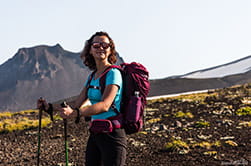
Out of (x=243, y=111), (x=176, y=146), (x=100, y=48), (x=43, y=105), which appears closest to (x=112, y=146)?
(x=43, y=105)

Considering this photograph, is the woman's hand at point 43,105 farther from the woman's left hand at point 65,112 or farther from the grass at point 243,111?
the grass at point 243,111

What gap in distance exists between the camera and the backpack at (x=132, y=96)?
3492mm

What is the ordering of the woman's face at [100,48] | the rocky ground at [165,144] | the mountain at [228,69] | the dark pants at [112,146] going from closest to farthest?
the dark pants at [112,146], the woman's face at [100,48], the rocky ground at [165,144], the mountain at [228,69]

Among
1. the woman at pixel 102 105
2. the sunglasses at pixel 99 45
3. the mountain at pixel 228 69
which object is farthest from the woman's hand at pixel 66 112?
the mountain at pixel 228 69

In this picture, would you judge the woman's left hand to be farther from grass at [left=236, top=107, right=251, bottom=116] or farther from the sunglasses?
grass at [left=236, top=107, right=251, bottom=116]

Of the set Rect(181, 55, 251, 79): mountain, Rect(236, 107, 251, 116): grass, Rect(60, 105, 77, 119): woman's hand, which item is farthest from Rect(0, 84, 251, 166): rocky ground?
Rect(181, 55, 251, 79): mountain

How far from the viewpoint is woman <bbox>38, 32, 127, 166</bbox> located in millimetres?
3264

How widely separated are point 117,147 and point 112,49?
117 cm

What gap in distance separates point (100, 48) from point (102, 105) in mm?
769

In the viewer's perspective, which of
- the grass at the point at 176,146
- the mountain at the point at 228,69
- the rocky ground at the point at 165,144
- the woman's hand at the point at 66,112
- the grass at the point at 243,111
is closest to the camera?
the woman's hand at the point at 66,112

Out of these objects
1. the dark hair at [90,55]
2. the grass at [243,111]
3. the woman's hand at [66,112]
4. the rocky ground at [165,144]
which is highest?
the dark hair at [90,55]

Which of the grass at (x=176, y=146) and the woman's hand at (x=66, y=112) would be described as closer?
the woman's hand at (x=66, y=112)

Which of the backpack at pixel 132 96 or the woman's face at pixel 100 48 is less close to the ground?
the woman's face at pixel 100 48

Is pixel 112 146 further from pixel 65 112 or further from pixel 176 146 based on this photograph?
pixel 176 146
